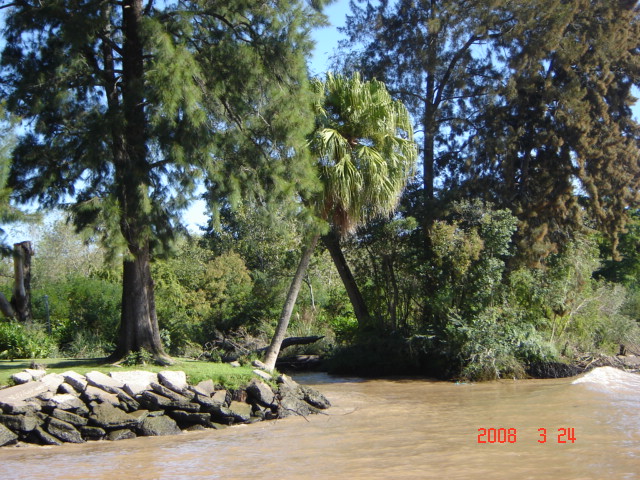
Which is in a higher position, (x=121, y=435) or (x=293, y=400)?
(x=293, y=400)

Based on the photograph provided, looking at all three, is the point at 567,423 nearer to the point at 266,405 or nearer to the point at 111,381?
the point at 266,405

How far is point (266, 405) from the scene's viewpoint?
38.7 ft

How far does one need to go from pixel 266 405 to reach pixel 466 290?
800 cm

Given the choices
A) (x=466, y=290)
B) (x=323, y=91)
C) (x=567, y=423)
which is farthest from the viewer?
(x=466, y=290)

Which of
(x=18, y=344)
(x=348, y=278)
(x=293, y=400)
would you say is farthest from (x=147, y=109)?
(x=348, y=278)

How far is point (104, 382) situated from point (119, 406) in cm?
50

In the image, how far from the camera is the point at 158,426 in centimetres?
1042

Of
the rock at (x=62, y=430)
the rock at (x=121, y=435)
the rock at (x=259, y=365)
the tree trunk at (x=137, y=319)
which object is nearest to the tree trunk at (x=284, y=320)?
the rock at (x=259, y=365)

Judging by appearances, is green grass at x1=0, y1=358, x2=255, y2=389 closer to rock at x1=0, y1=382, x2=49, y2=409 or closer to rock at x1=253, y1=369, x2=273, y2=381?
rock at x1=253, y1=369, x2=273, y2=381

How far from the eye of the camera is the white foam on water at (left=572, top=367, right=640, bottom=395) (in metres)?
14.6

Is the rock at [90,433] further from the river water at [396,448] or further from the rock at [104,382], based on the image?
the rock at [104,382]

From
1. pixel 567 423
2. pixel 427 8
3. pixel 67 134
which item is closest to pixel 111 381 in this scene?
pixel 67 134

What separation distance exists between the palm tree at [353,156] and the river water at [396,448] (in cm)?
383
